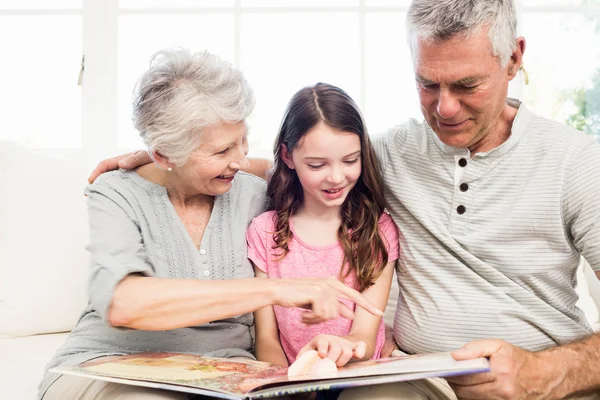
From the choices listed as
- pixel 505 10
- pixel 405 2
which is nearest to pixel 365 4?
pixel 405 2

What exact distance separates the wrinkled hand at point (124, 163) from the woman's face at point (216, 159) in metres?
0.17

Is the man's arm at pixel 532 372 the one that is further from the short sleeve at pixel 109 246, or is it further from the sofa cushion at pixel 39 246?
the sofa cushion at pixel 39 246

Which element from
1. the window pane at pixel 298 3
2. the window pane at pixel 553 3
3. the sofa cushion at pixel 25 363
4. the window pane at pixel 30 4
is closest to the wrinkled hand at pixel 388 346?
the sofa cushion at pixel 25 363

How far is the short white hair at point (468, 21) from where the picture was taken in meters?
1.45

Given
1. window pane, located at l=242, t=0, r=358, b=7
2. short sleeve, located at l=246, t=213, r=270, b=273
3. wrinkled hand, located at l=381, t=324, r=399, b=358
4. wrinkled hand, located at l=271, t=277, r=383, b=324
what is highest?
window pane, located at l=242, t=0, r=358, b=7

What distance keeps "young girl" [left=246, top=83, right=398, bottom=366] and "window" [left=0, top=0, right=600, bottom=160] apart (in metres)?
1.47

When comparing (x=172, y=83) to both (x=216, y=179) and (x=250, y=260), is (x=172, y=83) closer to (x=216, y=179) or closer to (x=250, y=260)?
(x=216, y=179)

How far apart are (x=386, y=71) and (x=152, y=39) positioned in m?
1.15

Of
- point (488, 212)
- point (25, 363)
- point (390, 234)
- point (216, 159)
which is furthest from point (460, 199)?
point (25, 363)

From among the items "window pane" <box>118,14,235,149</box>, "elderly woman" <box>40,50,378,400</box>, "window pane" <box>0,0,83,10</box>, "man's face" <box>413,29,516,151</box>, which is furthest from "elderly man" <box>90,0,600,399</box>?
"window pane" <box>0,0,83,10</box>

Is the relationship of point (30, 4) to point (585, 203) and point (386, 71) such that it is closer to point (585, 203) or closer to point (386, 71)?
point (386, 71)

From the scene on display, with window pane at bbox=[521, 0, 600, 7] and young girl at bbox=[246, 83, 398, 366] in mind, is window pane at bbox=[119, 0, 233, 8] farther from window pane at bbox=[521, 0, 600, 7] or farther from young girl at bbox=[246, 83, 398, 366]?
young girl at bbox=[246, 83, 398, 366]

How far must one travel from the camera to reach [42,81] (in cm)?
342

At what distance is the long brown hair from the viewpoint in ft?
5.60
